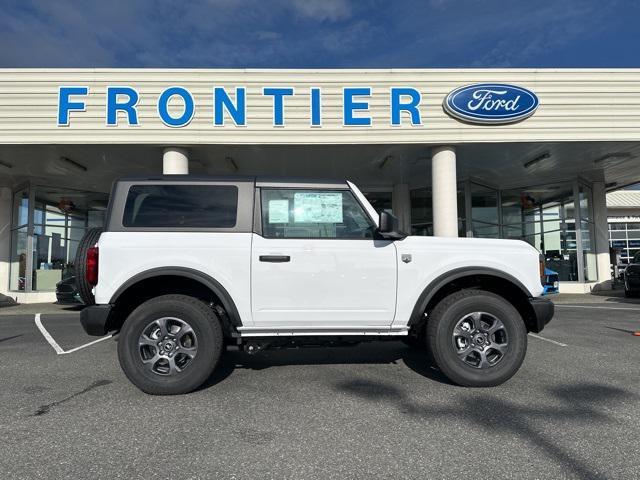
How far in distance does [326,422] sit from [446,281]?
173 cm

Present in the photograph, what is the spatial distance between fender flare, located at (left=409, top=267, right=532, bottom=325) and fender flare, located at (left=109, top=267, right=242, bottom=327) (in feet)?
5.48

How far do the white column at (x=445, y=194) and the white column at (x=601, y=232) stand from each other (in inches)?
307

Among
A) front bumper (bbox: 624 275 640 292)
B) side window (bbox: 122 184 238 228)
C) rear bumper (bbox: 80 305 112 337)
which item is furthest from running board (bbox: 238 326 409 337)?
front bumper (bbox: 624 275 640 292)

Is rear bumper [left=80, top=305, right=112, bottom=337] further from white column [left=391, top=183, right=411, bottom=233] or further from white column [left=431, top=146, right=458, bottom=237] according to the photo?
white column [left=391, top=183, right=411, bottom=233]

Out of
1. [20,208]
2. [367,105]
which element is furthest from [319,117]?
[20,208]

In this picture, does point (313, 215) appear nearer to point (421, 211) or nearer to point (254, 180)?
point (254, 180)

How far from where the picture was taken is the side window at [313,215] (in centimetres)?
421

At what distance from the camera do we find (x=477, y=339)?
13.6ft

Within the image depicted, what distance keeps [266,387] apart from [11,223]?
55.1 feet

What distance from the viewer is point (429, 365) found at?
16.2 feet

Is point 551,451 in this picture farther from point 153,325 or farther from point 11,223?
point 11,223

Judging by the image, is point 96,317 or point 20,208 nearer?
→ point 96,317

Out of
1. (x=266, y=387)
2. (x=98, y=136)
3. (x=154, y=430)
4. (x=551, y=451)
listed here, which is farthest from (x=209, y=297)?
(x=98, y=136)

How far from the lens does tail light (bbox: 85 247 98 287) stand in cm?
399
